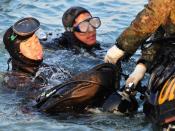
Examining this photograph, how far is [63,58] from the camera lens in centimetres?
691

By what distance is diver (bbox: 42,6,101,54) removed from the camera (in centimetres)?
706

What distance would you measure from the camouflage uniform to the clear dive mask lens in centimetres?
227

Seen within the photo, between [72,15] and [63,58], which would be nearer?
[63,58]

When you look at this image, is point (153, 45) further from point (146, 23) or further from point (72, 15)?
point (72, 15)

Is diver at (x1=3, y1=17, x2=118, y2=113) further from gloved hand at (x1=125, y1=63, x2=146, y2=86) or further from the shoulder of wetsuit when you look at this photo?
gloved hand at (x1=125, y1=63, x2=146, y2=86)

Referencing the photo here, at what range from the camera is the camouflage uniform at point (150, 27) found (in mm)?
4320

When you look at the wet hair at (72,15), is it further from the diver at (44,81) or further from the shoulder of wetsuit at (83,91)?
the shoulder of wetsuit at (83,91)

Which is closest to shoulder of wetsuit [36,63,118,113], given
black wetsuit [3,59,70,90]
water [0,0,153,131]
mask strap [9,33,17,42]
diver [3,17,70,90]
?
water [0,0,153,131]

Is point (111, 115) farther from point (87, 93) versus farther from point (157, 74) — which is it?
point (157, 74)

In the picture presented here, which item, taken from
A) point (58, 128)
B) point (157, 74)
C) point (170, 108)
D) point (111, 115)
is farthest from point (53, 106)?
point (170, 108)

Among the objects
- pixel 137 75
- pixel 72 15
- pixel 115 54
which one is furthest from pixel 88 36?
pixel 137 75

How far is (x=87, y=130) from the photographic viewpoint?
4543 mm

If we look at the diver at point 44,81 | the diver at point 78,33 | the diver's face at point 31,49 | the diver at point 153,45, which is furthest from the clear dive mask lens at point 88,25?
the diver at point 153,45

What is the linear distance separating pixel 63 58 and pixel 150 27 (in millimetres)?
2657
